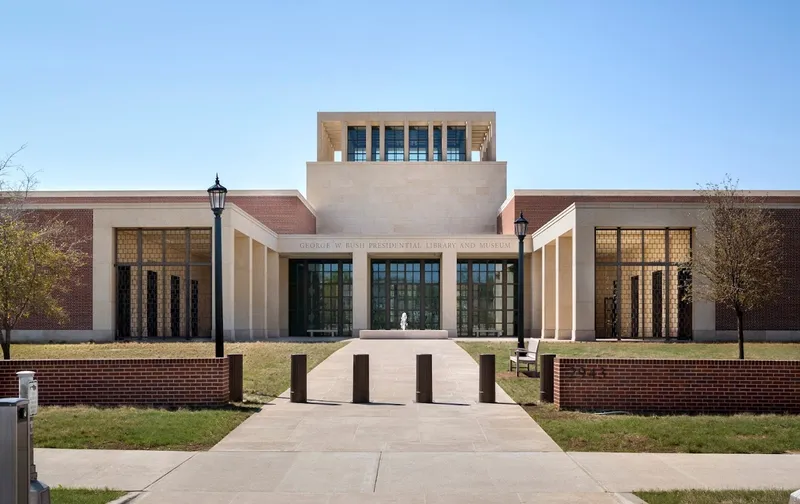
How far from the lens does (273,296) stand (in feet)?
139

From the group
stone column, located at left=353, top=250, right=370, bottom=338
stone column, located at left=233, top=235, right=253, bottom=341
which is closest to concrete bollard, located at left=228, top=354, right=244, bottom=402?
stone column, located at left=233, top=235, right=253, bottom=341

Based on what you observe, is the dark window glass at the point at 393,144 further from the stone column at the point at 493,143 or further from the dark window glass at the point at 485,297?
the dark window glass at the point at 485,297

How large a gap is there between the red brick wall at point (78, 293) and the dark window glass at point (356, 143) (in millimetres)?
24179

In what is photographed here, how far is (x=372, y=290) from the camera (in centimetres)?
4506

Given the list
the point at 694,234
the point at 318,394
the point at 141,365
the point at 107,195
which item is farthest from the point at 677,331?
the point at 107,195

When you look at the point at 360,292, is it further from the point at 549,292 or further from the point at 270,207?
the point at 549,292

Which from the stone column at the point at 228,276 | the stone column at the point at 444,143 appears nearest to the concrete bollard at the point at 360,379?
the stone column at the point at 228,276

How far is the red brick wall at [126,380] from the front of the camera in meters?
13.7

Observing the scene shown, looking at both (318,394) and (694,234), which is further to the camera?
(694,234)

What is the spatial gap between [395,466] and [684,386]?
626 cm

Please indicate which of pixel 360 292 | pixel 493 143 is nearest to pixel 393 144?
pixel 493 143

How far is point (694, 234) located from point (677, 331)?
14.7 feet

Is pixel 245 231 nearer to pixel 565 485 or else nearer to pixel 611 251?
pixel 611 251

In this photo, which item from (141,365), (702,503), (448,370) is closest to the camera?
(702,503)
